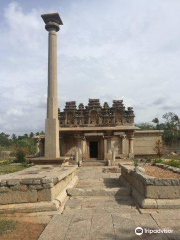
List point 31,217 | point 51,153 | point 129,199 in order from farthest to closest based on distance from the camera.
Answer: point 51,153 → point 129,199 → point 31,217

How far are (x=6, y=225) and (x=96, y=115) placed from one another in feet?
73.9

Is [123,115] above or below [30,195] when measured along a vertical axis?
above

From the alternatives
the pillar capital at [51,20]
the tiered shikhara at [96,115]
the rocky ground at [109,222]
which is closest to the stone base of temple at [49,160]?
the rocky ground at [109,222]

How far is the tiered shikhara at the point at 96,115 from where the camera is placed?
Answer: 1019 inches

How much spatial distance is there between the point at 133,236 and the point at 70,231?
0.96 m

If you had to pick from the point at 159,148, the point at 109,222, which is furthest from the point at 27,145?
the point at 109,222

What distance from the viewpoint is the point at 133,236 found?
3234mm

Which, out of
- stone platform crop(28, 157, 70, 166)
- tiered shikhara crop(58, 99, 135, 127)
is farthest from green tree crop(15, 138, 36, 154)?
stone platform crop(28, 157, 70, 166)

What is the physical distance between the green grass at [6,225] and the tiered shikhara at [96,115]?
855 inches

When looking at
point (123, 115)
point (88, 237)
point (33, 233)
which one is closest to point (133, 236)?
point (88, 237)

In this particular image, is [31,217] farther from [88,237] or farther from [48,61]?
[48,61]

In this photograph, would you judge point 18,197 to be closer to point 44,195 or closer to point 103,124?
point 44,195

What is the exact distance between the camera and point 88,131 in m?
16.8

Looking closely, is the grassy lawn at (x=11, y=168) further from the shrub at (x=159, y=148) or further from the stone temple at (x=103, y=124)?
the shrub at (x=159, y=148)
